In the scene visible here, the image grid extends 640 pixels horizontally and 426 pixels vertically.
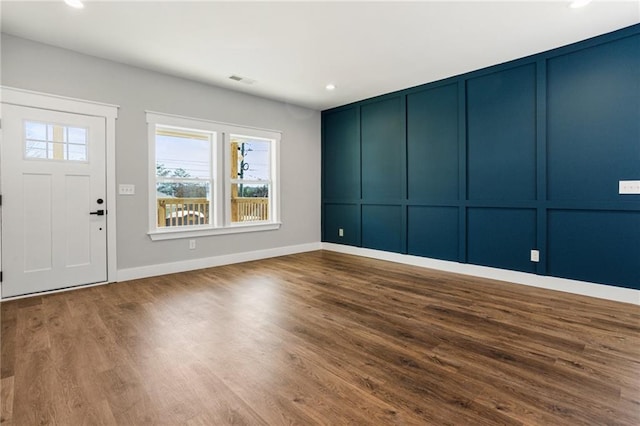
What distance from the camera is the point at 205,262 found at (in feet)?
15.6

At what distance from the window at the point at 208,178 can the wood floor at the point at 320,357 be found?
4.59ft

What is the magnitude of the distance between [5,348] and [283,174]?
13.9ft

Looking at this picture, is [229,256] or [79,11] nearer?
[79,11]

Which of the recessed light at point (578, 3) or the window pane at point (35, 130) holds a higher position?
the recessed light at point (578, 3)

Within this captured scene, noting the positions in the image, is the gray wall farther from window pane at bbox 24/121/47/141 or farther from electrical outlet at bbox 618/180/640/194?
electrical outlet at bbox 618/180/640/194

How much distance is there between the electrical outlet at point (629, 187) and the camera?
10.2 ft

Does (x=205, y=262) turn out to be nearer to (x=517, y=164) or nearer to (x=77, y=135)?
(x=77, y=135)

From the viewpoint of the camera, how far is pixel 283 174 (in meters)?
5.79

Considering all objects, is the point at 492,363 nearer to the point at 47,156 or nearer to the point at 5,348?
the point at 5,348

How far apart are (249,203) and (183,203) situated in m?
1.12

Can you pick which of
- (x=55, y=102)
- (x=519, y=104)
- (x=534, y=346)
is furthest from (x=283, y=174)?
(x=534, y=346)

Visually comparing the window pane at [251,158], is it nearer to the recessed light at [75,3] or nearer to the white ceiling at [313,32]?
the white ceiling at [313,32]

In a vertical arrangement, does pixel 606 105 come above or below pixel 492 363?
above

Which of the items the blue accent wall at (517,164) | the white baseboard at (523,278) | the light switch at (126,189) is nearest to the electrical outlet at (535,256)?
the blue accent wall at (517,164)
